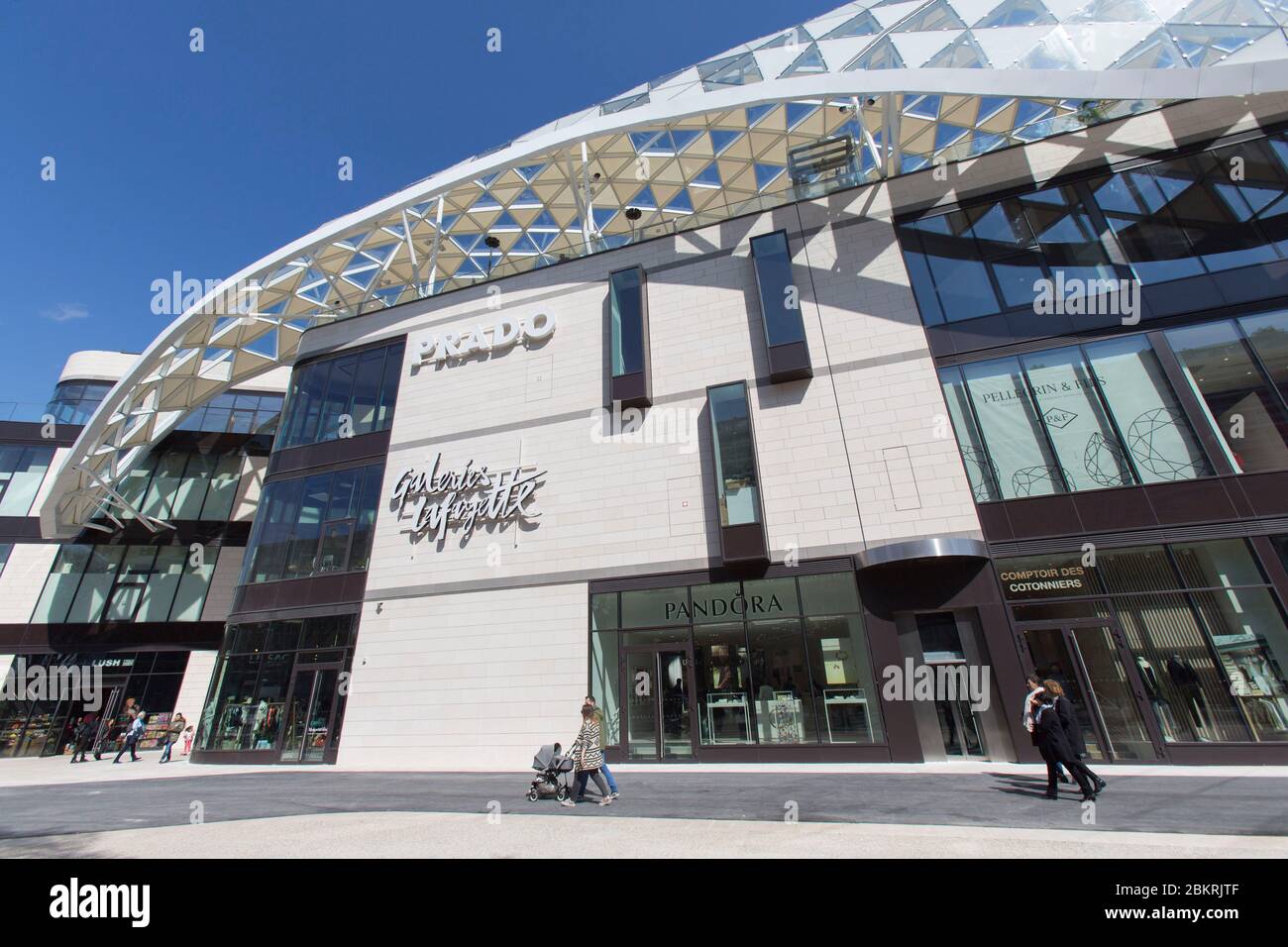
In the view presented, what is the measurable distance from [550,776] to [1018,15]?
28.5 meters

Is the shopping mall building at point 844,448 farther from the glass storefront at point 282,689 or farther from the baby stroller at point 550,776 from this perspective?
the baby stroller at point 550,776

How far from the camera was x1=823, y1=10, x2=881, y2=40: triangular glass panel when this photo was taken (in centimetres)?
2228

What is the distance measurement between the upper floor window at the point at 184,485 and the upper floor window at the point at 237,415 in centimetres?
166

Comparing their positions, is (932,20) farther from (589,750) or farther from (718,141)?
(589,750)

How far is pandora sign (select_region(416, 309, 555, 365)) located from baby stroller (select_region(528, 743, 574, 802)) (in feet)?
47.5

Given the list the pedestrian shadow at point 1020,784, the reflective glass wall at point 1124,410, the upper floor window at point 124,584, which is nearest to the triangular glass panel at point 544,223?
the reflective glass wall at point 1124,410

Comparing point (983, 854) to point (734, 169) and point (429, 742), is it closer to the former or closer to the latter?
point (429, 742)

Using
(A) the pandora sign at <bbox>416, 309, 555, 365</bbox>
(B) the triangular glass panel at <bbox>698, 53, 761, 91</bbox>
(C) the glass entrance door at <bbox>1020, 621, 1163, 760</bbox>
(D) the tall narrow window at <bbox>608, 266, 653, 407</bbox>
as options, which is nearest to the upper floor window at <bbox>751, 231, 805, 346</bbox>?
(D) the tall narrow window at <bbox>608, 266, 653, 407</bbox>

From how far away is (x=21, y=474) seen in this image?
29484 mm

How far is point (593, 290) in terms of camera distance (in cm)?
2056

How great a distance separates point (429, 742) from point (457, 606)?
13.0 ft

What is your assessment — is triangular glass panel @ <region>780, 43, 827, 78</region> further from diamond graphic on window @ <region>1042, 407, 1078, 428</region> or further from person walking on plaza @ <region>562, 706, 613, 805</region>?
person walking on plaza @ <region>562, 706, 613, 805</region>

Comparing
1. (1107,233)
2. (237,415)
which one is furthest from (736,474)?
(237,415)
